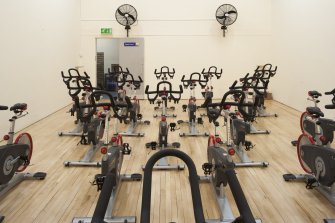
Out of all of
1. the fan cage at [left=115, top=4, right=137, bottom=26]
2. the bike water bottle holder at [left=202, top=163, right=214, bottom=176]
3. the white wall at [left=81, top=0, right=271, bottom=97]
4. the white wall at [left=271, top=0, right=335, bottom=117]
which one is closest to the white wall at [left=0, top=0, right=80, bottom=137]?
the white wall at [left=81, top=0, right=271, bottom=97]

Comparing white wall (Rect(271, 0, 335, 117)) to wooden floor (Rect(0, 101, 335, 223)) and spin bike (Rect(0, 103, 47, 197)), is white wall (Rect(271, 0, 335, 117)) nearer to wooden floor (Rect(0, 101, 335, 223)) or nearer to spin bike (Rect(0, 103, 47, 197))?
wooden floor (Rect(0, 101, 335, 223))

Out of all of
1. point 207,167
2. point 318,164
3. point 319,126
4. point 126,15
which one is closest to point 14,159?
point 207,167

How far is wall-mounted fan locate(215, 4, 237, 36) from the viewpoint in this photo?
29.1ft

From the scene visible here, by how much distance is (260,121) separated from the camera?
253 inches

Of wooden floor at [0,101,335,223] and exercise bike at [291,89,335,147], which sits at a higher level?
exercise bike at [291,89,335,147]

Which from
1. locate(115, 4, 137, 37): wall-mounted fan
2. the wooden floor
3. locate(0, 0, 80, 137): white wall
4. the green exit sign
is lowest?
the wooden floor

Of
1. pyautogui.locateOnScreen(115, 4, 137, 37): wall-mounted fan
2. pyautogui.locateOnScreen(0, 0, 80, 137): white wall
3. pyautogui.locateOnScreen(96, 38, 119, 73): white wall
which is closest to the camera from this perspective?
pyautogui.locateOnScreen(0, 0, 80, 137): white wall

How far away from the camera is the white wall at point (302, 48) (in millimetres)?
6188

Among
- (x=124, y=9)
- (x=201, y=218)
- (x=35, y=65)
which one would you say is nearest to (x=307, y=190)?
(x=201, y=218)

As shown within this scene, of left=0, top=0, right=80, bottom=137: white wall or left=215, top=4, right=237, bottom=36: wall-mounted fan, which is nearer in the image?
left=0, top=0, right=80, bottom=137: white wall

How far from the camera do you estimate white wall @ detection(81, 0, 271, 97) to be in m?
9.28

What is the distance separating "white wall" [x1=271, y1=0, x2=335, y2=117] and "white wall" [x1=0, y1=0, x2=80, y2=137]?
6.06 metres

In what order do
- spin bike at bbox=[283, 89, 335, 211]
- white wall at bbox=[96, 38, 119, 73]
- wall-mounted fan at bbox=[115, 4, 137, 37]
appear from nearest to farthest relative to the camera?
spin bike at bbox=[283, 89, 335, 211] < wall-mounted fan at bbox=[115, 4, 137, 37] < white wall at bbox=[96, 38, 119, 73]

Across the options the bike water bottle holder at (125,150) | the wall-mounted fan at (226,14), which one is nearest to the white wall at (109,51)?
the wall-mounted fan at (226,14)
